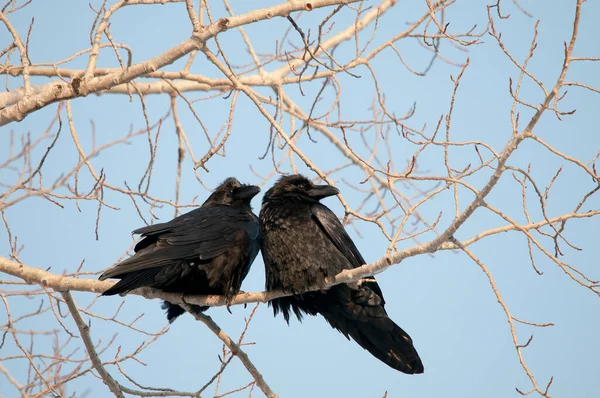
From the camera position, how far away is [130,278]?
5.52 m

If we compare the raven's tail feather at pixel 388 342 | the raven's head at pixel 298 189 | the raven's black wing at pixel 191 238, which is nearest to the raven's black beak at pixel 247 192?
the raven's head at pixel 298 189

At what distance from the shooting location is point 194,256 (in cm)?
608

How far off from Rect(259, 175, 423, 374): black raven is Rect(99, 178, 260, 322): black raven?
0.23 meters

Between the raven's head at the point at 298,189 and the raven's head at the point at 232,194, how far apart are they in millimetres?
247

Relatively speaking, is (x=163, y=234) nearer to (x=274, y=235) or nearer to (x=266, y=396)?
(x=274, y=235)

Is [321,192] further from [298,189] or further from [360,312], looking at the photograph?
[360,312]

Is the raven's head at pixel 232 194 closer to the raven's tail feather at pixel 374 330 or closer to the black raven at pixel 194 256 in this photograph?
the black raven at pixel 194 256

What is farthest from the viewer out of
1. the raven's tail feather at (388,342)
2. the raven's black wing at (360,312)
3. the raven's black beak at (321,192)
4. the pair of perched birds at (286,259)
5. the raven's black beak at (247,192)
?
the raven's black beak at (247,192)

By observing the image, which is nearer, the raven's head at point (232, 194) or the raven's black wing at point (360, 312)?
the raven's black wing at point (360, 312)

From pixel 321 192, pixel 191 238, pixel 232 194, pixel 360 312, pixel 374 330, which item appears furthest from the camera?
pixel 232 194

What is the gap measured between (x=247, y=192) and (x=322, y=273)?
141 cm

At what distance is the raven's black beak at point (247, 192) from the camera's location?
23.5 ft

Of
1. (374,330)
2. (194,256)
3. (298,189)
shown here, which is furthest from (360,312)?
(194,256)

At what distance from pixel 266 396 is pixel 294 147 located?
1889mm
